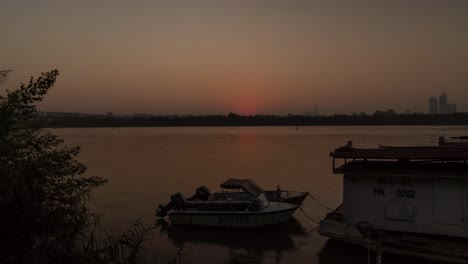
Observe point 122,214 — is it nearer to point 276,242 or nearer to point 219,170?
point 276,242

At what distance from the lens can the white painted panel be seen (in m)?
13.3

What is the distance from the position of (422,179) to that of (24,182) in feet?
37.5

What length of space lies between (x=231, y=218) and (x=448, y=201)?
856 centimetres

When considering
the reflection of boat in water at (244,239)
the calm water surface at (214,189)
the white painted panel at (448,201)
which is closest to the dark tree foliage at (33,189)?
the calm water surface at (214,189)

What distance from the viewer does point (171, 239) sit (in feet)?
59.3

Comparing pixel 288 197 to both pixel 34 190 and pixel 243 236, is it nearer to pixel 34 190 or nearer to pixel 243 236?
pixel 243 236

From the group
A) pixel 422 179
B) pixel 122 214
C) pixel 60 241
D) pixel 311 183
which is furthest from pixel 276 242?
pixel 311 183

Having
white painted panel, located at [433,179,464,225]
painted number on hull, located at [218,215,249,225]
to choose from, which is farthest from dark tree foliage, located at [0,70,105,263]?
white painted panel, located at [433,179,464,225]

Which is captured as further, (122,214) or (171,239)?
(122,214)

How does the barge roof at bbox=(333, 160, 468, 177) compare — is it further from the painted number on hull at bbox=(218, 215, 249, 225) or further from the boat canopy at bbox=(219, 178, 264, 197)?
the boat canopy at bbox=(219, 178, 264, 197)

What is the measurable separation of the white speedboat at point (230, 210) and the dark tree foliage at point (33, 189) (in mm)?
10002

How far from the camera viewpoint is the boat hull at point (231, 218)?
18.2 meters

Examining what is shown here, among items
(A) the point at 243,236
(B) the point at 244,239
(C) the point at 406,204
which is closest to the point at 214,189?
(A) the point at 243,236

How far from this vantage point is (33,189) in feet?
26.2
